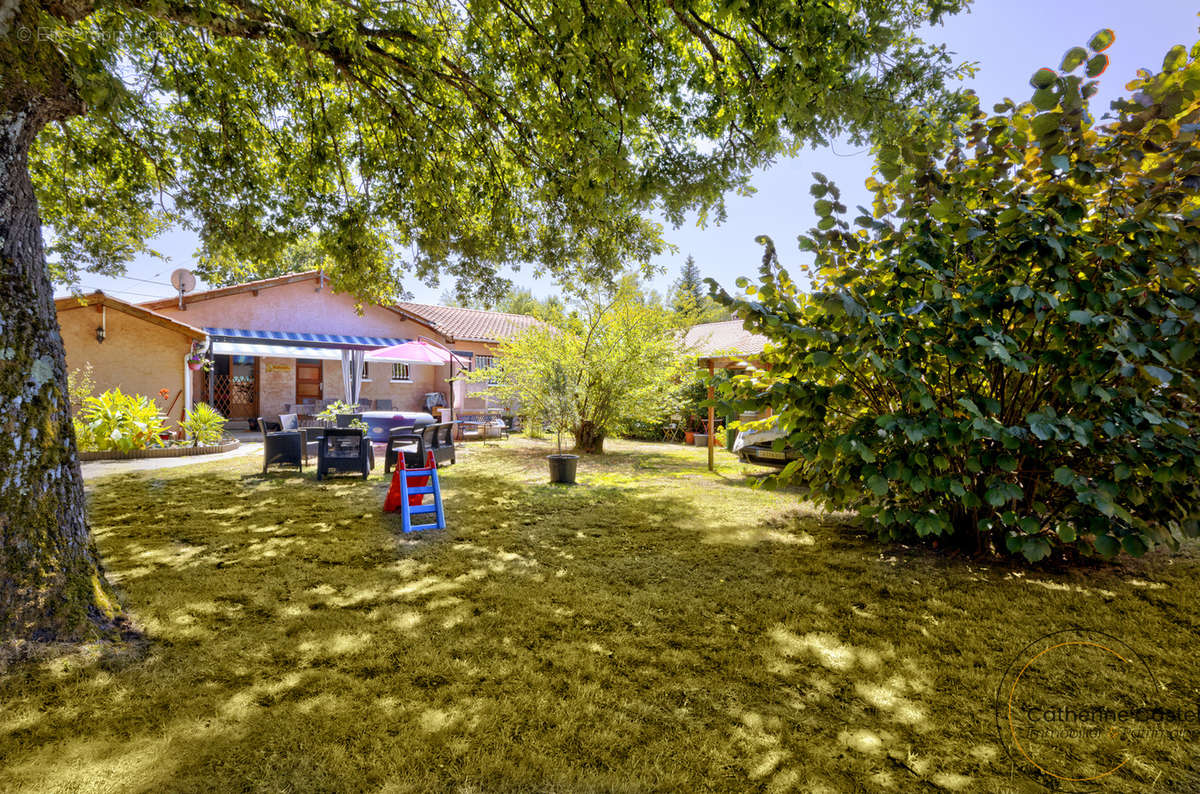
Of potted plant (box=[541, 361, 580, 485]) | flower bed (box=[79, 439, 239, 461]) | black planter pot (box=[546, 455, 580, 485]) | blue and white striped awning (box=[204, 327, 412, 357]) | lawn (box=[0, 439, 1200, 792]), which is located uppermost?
blue and white striped awning (box=[204, 327, 412, 357])

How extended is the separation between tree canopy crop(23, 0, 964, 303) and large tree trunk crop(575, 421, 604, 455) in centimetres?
468

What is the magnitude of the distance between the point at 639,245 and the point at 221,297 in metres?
15.1

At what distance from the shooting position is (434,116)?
6.42 meters

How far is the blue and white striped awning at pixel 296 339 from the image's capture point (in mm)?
15180

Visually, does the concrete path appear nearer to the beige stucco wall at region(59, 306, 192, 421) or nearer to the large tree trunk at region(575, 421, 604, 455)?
the beige stucco wall at region(59, 306, 192, 421)

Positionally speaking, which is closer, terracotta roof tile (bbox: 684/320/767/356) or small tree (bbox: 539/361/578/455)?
small tree (bbox: 539/361/578/455)

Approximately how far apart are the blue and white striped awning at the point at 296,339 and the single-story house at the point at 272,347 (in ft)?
0.09

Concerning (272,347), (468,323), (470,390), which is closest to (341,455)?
(272,347)

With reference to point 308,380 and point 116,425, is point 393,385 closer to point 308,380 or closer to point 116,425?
point 308,380

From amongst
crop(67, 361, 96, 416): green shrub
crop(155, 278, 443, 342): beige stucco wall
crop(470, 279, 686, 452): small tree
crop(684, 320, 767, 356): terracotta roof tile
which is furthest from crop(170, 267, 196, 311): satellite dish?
crop(684, 320, 767, 356): terracotta roof tile

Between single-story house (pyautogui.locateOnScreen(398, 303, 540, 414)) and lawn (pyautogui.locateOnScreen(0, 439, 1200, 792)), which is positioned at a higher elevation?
single-story house (pyautogui.locateOnScreen(398, 303, 540, 414))

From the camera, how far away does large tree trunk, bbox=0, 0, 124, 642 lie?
2.61 metres

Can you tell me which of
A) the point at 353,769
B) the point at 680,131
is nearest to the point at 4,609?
the point at 353,769

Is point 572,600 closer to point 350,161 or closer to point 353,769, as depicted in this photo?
point 353,769
